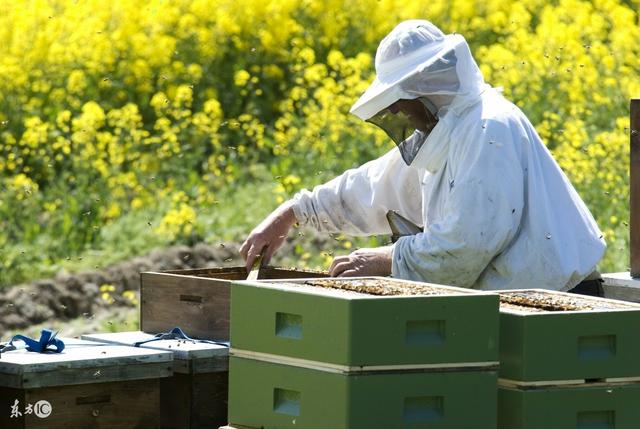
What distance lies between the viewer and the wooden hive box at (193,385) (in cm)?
461

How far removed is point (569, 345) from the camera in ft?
12.6

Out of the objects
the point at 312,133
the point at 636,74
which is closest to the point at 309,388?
the point at 312,133

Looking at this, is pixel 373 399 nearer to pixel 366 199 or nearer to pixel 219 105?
pixel 366 199

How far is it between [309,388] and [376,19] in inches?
320

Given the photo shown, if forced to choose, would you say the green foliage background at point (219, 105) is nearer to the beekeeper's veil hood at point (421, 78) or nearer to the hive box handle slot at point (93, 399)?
the beekeeper's veil hood at point (421, 78)

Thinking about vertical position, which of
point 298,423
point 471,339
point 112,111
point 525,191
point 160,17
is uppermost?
point 160,17

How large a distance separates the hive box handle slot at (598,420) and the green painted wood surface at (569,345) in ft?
0.35

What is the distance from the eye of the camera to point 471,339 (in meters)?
3.77

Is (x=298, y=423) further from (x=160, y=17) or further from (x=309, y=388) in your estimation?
(x=160, y=17)

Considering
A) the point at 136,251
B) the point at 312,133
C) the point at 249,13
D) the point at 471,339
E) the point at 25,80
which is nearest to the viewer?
the point at 471,339

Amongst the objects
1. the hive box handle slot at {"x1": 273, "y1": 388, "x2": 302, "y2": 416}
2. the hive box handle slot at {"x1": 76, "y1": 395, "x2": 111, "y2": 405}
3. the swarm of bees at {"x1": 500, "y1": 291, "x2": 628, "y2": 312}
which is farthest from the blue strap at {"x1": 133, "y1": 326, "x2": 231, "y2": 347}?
the swarm of bees at {"x1": 500, "y1": 291, "x2": 628, "y2": 312}

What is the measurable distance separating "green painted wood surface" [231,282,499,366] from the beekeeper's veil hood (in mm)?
1141

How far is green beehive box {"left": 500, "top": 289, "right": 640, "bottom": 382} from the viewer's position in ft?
12.5

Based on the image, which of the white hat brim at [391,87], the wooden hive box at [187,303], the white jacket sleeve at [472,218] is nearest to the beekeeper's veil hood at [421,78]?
the white hat brim at [391,87]
